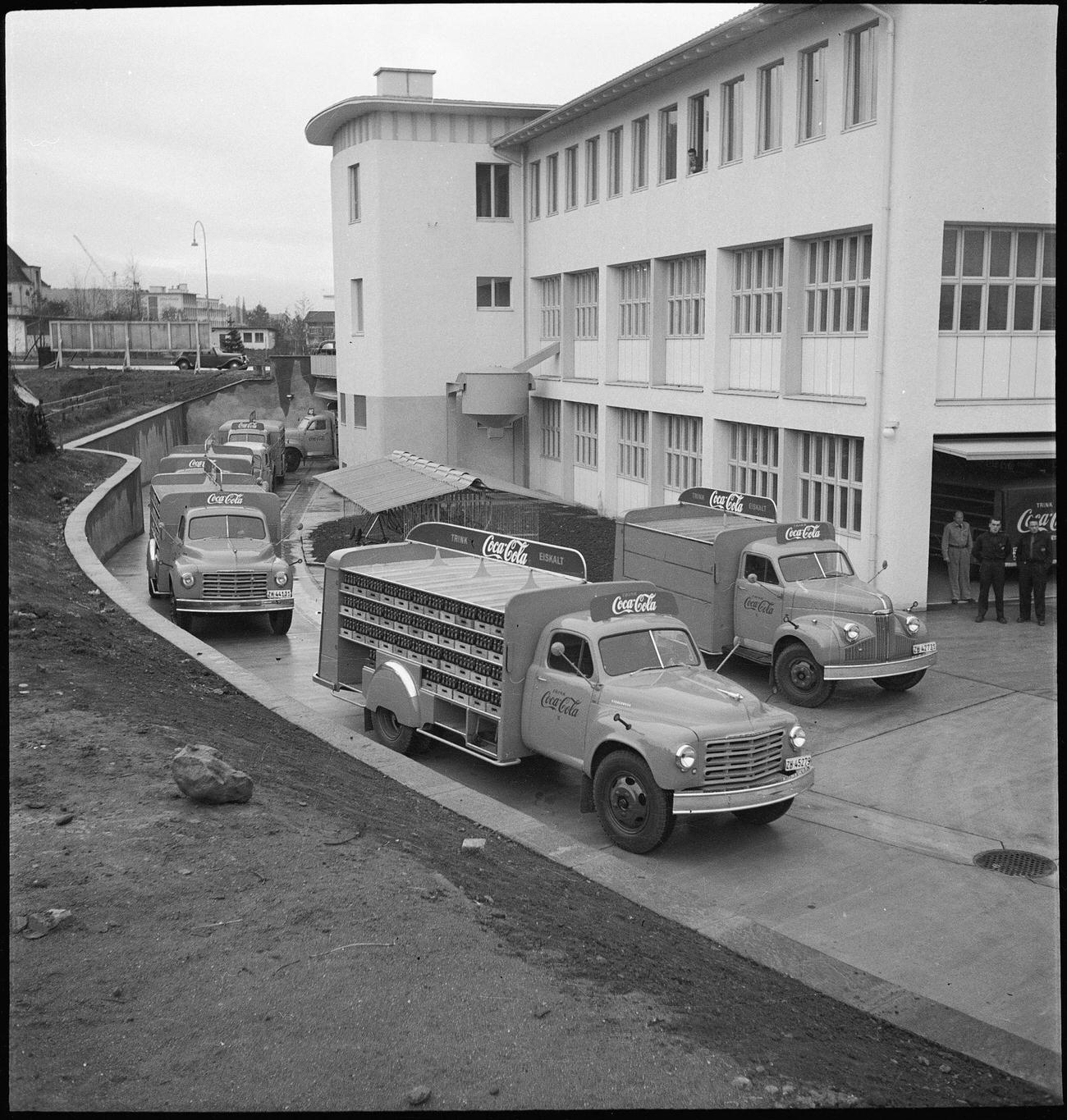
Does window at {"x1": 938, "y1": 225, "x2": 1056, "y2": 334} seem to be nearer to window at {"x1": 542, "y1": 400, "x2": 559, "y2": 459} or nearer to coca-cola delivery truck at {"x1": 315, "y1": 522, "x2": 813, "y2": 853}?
coca-cola delivery truck at {"x1": 315, "y1": 522, "x2": 813, "y2": 853}

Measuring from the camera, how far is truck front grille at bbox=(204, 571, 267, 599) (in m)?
19.3

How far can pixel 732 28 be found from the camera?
77.2 ft

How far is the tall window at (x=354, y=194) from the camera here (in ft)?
129

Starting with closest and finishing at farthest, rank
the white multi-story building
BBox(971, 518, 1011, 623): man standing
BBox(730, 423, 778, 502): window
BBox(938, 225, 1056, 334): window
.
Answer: BBox(971, 518, 1011, 623): man standing < the white multi-story building < BBox(938, 225, 1056, 334): window < BBox(730, 423, 778, 502): window

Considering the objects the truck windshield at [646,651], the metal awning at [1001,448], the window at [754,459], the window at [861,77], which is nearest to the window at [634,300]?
the window at [754,459]

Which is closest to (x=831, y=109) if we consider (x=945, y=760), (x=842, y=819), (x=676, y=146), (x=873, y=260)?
(x=873, y=260)

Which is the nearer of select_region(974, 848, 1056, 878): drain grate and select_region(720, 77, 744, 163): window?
select_region(974, 848, 1056, 878): drain grate

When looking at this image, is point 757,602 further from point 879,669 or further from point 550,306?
point 550,306

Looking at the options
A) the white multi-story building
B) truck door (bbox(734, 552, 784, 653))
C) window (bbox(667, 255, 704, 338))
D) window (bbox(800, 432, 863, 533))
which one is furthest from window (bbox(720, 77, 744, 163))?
truck door (bbox(734, 552, 784, 653))

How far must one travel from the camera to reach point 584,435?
116 feet

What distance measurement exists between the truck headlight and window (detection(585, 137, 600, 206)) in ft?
82.5

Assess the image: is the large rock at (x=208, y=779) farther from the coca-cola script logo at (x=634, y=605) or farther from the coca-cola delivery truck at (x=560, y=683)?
the coca-cola script logo at (x=634, y=605)

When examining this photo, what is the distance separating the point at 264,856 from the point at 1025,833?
711 cm

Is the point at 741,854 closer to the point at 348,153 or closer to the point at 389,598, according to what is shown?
the point at 389,598
